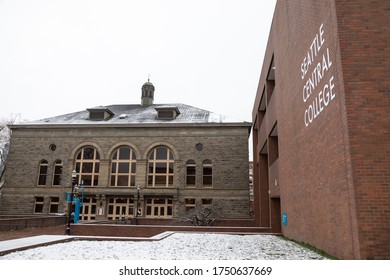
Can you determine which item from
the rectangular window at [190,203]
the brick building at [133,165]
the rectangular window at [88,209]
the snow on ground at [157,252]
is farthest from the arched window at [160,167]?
the snow on ground at [157,252]

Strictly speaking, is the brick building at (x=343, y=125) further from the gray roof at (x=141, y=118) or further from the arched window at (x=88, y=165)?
the arched window at (x=88, y=165)

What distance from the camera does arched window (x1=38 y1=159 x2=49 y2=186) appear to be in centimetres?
3372

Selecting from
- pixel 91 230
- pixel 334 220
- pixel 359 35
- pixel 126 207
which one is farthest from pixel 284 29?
pixel 126 207

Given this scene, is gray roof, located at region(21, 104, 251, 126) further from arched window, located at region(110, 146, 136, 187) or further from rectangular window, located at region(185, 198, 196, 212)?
rectangular window, located at region(185, 198, 196, 212)

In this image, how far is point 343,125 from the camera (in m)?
7.70

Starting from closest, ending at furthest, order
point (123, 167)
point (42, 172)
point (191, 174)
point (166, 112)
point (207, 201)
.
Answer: point (207, 201), point (191, 174), point (123, 167), point (42, 172), point (166, 112)

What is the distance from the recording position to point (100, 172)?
32562mm

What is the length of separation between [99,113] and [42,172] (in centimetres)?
891

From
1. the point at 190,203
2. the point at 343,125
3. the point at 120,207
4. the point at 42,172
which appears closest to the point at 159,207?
the point at 190,203

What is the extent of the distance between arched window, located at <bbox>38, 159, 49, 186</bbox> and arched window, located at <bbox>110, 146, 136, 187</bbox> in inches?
298

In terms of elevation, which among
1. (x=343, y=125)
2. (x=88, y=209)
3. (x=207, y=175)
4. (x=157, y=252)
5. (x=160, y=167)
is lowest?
(x=157, y=252)

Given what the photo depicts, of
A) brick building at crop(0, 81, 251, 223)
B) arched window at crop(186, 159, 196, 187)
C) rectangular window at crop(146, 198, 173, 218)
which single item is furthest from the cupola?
rectangular window at crop(146, 198, 173, 218)

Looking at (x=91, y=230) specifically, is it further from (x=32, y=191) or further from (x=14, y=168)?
(x=14, y=168)

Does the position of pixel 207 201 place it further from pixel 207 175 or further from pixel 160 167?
pixel 160 167
